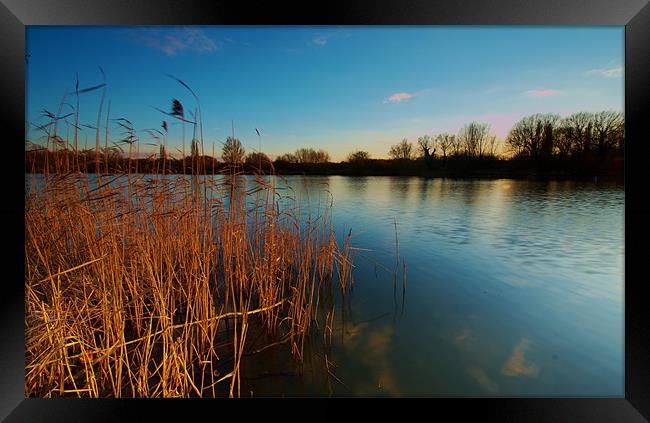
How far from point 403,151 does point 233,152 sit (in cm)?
296

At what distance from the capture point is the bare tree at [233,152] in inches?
78.2

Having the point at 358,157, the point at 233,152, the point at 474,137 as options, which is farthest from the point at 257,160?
the point at 474,137

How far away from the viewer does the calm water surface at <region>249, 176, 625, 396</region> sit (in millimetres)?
1900

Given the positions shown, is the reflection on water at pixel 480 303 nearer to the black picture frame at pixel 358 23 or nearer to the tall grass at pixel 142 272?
the tall grass at pixel 142 272

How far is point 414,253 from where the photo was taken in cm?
400

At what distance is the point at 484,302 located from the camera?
2805mm

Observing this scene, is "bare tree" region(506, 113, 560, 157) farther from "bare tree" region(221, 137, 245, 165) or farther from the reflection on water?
"bare tree" region(221, 137, 245, 165)

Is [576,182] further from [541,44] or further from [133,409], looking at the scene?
[133,409]

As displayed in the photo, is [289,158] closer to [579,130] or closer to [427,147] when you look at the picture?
[427,147]

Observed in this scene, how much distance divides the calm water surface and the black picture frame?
432 mm

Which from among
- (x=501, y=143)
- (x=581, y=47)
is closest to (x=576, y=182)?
(x=501, y=143)

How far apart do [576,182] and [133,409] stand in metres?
6.05

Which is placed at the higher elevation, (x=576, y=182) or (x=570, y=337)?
(x=576, y=182)

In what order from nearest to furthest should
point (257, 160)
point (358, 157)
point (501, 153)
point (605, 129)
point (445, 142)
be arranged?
point (257, 160) → point (605, 129) → point (358, 157) → point (501, 153) → point (445, 142)
